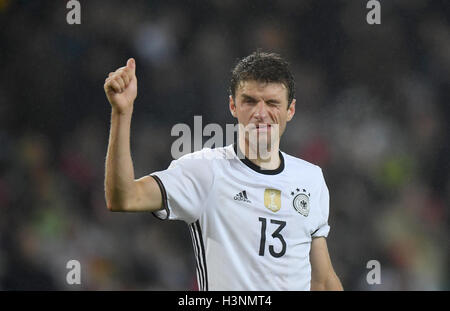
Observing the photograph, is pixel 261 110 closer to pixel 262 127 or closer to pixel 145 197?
pixel 262 127

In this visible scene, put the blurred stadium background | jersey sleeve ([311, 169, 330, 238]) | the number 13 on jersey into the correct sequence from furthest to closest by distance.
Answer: the blurred stadium background
jersey sleeve ([311, 169, 330, 238])
the number 13 on jersey

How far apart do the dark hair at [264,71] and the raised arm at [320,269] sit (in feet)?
2.36

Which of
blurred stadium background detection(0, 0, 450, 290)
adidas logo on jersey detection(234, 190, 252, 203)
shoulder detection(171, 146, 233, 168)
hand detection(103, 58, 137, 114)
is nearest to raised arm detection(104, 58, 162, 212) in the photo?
hand detection(103, 58, 137, 114)

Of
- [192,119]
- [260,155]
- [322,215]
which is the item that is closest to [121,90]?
[260,155]

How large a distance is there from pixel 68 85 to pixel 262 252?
4154mm

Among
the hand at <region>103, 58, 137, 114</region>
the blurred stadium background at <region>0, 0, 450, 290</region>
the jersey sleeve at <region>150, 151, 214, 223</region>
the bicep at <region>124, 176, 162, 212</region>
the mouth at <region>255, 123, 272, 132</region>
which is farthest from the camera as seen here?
the blurred stadium background at <region>0, 0, 450, 290</region>

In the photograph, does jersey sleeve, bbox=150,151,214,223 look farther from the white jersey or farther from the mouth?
the mouth

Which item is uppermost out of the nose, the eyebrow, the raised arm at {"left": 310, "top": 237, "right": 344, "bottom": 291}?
the eyebrow

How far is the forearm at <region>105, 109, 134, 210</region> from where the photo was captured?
224 centimetres

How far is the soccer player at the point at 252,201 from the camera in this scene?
264 cm

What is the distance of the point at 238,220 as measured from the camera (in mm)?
2693

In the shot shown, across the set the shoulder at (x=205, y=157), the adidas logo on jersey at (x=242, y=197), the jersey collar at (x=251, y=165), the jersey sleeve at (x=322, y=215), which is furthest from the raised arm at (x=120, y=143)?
the jersey sleeve at (x=322, y=215)

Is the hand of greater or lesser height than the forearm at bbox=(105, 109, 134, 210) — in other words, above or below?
above

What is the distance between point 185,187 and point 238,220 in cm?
28
